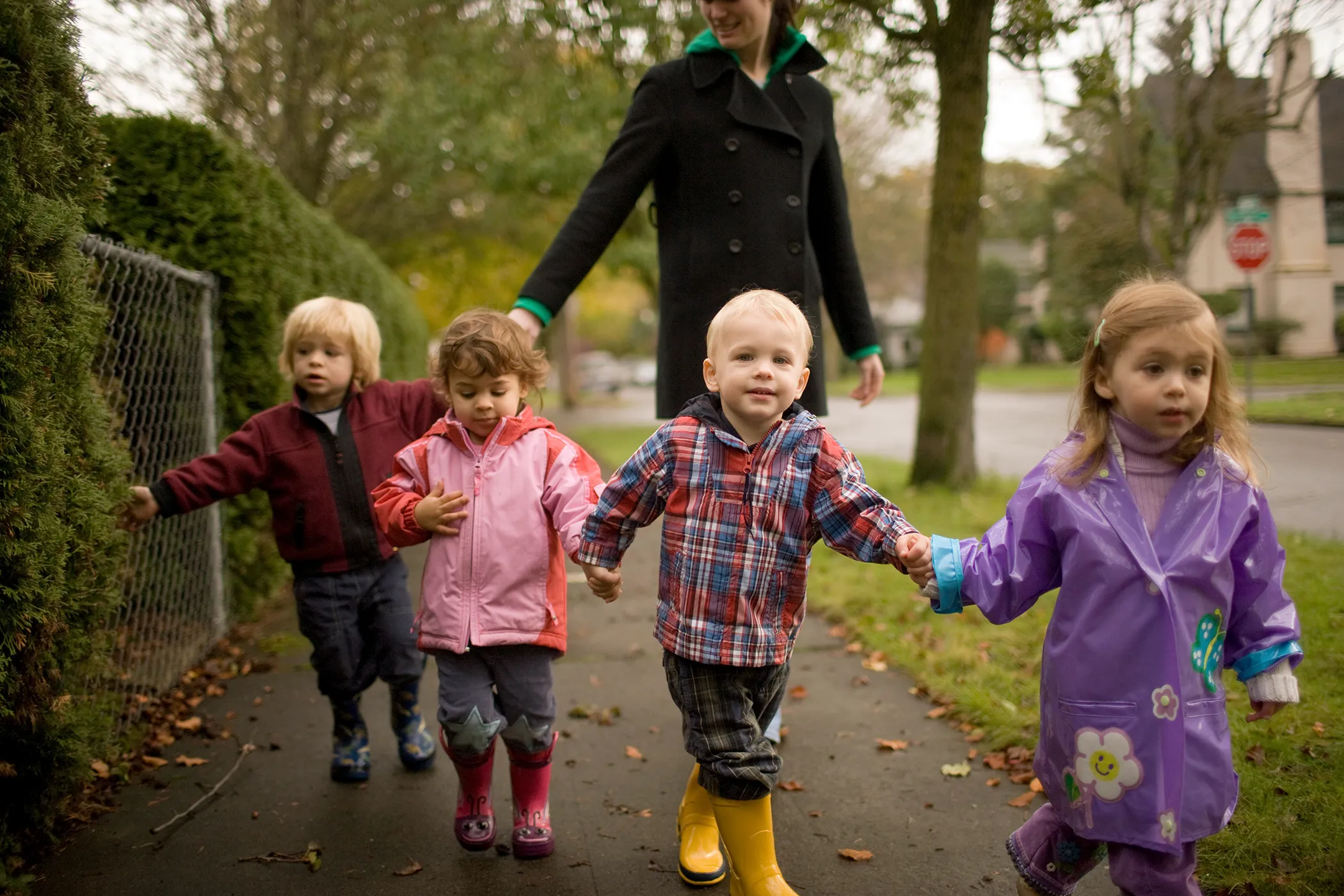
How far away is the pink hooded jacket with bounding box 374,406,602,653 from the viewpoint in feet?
9.12

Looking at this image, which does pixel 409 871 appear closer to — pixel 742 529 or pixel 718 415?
pixel 742 529

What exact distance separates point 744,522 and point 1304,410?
459 centimetres

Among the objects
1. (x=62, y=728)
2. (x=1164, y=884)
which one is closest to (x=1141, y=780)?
(x=1164, y=884)

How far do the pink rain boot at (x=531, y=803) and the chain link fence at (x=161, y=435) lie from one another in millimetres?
1639

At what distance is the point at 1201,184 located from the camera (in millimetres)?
10289

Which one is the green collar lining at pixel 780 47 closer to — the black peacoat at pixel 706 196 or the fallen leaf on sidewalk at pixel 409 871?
the black peacoat at pixel 706 196

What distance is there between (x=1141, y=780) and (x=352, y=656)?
2.47 meters

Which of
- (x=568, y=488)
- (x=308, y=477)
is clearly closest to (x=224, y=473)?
(x=308, y=477)

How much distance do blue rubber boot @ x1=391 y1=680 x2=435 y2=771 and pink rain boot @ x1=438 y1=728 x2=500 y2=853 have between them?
649mm

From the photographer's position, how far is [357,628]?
11.3 feet

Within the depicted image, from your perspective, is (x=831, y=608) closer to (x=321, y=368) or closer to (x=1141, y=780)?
(x=321, y=368)

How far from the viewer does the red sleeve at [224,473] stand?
333cm

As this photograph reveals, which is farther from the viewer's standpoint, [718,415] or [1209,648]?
[718,415]

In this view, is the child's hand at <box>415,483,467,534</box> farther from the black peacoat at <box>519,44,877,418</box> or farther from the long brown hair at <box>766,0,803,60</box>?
the long brown hair at <box>766,0,803,60</box>
